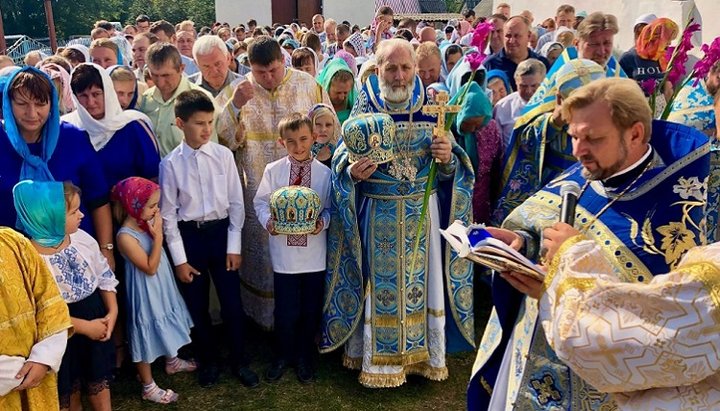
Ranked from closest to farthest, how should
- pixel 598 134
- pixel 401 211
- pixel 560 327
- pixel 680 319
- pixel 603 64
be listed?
1. pixel 680 319
2. pixel 560 327
3. pixel 598 134
4. pixel 401 211
5. pixel 603 64

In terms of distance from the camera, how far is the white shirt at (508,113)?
16.2 ft

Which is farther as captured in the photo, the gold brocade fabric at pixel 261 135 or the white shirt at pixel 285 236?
the gold brocade fabric at pixel 261 135

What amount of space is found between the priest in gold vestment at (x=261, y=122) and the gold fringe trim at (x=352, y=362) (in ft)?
2.40

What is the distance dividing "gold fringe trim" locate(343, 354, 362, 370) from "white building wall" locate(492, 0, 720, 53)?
877 cm

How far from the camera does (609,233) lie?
84.0 inches

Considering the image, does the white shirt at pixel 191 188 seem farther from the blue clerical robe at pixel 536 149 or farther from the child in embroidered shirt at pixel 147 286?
the blue clerical robe at pixel 536 149

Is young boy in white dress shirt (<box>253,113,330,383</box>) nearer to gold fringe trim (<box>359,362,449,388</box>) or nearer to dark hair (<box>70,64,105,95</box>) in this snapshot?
gold fringe trim (<box>359,362,449,388</box>)

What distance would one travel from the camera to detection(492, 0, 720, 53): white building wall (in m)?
10.2

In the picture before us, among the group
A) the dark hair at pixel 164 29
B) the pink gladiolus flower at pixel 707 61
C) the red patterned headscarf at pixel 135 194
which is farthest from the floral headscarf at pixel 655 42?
the dark hair at pixel 164 29

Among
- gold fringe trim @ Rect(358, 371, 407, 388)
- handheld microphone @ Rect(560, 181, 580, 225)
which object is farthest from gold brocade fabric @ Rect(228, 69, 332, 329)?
handheld microphone @ Rect(560, 181, 580, 225)

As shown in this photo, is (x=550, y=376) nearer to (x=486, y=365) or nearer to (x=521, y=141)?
(x=486, y=365)

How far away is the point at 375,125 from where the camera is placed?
3.39 m

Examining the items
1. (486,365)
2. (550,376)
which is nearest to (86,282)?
(486,365)

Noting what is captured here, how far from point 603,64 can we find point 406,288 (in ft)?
7.03
